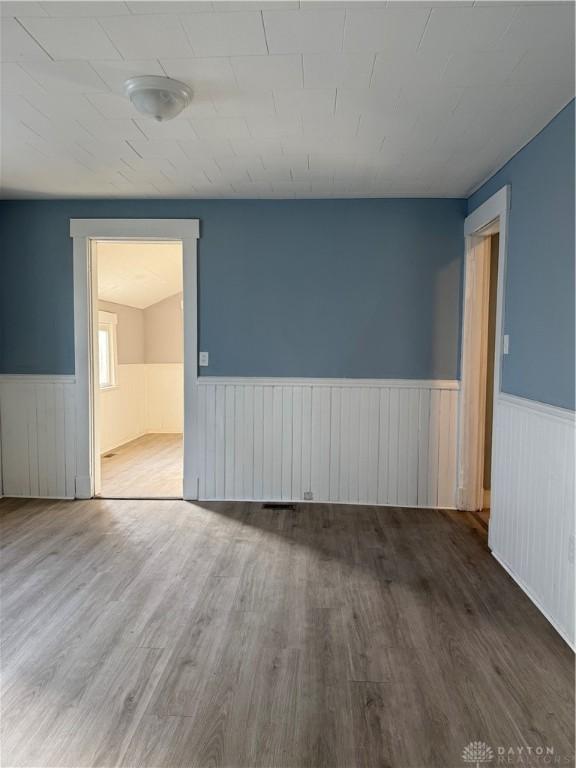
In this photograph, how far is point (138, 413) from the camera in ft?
22.9

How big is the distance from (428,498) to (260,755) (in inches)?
104

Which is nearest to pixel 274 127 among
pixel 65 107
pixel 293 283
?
pixel 65 107

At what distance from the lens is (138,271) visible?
564 centimetres

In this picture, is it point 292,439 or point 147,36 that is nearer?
point 147,36

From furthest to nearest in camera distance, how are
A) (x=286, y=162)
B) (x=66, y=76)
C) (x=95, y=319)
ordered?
(x=95, y=319)
(x=286, y=162)
(x=66, y=76)

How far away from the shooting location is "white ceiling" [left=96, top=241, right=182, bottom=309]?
495cm

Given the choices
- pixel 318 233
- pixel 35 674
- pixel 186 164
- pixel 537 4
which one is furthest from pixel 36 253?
pixel 537 4

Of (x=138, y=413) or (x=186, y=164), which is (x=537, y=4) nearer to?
(x=186, y=164)

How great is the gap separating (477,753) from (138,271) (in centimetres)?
536

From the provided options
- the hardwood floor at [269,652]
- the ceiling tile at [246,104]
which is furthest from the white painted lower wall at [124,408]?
the ceiling tile at [246,104]

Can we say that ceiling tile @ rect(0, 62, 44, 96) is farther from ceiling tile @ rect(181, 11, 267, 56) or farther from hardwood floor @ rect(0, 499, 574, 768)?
hardwood floor @ rect(0, 499, 574, 768)

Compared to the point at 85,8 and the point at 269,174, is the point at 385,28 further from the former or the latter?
the point at 269,174

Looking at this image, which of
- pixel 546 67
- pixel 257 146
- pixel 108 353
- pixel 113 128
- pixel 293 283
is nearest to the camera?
pixel 546 67

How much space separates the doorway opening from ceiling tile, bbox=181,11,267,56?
220 centimetres
